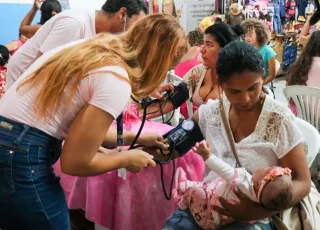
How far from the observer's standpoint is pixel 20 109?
1206 mm

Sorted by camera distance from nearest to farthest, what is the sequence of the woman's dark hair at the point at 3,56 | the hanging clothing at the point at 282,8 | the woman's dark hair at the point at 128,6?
the woman's dark hair at the point at 128,6 → the woman's dark hair at the point at 3,56 → the hanging clothing at the point at 282,8

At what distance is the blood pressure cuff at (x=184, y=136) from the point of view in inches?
65.8

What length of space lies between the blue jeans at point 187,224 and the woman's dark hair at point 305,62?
1856 mm

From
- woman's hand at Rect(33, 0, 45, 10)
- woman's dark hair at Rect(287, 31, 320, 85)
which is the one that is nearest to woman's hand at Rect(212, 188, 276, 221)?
woman's dark hair at Rect(287, 31, 320, 85)

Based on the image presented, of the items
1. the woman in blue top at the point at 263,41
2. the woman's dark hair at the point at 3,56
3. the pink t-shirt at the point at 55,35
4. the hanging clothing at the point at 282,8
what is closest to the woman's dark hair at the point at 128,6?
the pink t-shirt at the point at 55,35

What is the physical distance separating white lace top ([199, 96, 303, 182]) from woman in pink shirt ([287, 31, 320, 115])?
63.8 inches

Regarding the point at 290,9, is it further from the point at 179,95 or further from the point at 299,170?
the point at 299,170

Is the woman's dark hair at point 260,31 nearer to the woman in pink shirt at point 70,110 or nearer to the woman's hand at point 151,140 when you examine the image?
the woman's hand at point 151,140

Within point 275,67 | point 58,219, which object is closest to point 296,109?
point 275,67

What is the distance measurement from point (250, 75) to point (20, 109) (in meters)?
0.80

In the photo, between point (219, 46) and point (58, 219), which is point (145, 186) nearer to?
point (58, 219)

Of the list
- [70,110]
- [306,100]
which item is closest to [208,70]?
[306,100]

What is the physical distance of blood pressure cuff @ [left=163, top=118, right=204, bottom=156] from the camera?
167cm

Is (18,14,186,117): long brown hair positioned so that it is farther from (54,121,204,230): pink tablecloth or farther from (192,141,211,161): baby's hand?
(54,121,204,230): pink tablecloth
